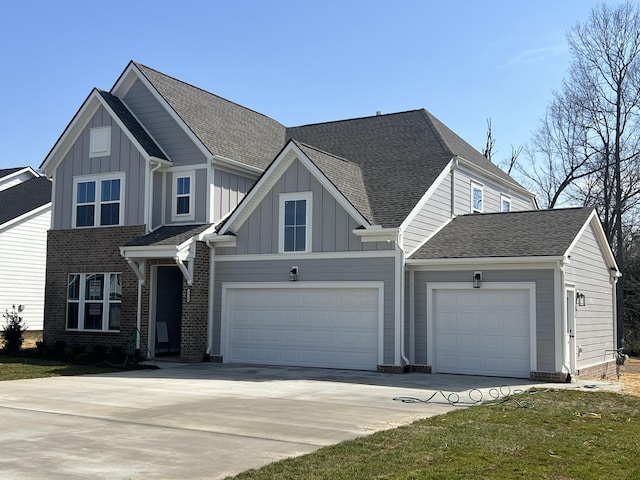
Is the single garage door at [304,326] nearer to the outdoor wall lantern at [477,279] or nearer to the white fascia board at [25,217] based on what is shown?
the outdoor wall lantern at [477,279]

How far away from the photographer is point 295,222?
20.1 metres

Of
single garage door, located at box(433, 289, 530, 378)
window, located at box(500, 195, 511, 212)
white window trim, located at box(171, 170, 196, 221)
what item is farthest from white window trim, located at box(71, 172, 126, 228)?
window, located at box(500, 195, 511, 212)

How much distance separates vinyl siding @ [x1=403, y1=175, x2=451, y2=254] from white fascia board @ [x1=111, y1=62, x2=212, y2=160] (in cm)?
665

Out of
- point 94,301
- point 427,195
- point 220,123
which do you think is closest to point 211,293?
point 94,301

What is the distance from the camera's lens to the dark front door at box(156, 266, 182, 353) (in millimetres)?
23180

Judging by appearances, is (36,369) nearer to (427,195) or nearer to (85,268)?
(85,268)

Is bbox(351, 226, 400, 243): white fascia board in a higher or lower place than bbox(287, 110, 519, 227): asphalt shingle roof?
lower

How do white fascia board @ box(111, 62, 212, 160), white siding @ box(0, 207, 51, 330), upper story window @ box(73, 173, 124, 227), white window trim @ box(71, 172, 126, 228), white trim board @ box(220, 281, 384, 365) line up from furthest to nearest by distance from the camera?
white siding @ box(0, 207, 51, 330) < upper story window @ box(73, 173, 124, 227) < white window trim @ box(71, 172, 126, 228) < white fascia board @ box(111, 62, 212, 160) < white trim board @ box(220, 281, 384, 365)

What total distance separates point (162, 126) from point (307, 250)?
6.90m

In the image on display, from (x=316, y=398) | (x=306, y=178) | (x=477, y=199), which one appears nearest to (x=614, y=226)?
(x=477, y=199)

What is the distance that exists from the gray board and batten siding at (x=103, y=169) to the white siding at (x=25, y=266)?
10.4 metres

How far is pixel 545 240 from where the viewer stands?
1800cm

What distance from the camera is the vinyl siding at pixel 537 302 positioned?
56.1ft

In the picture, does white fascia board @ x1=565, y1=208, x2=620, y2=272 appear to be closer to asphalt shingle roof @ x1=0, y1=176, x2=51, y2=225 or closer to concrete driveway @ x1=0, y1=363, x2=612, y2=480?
concrete driveway @ x1=0, y1=363, x2=612, y2=480
